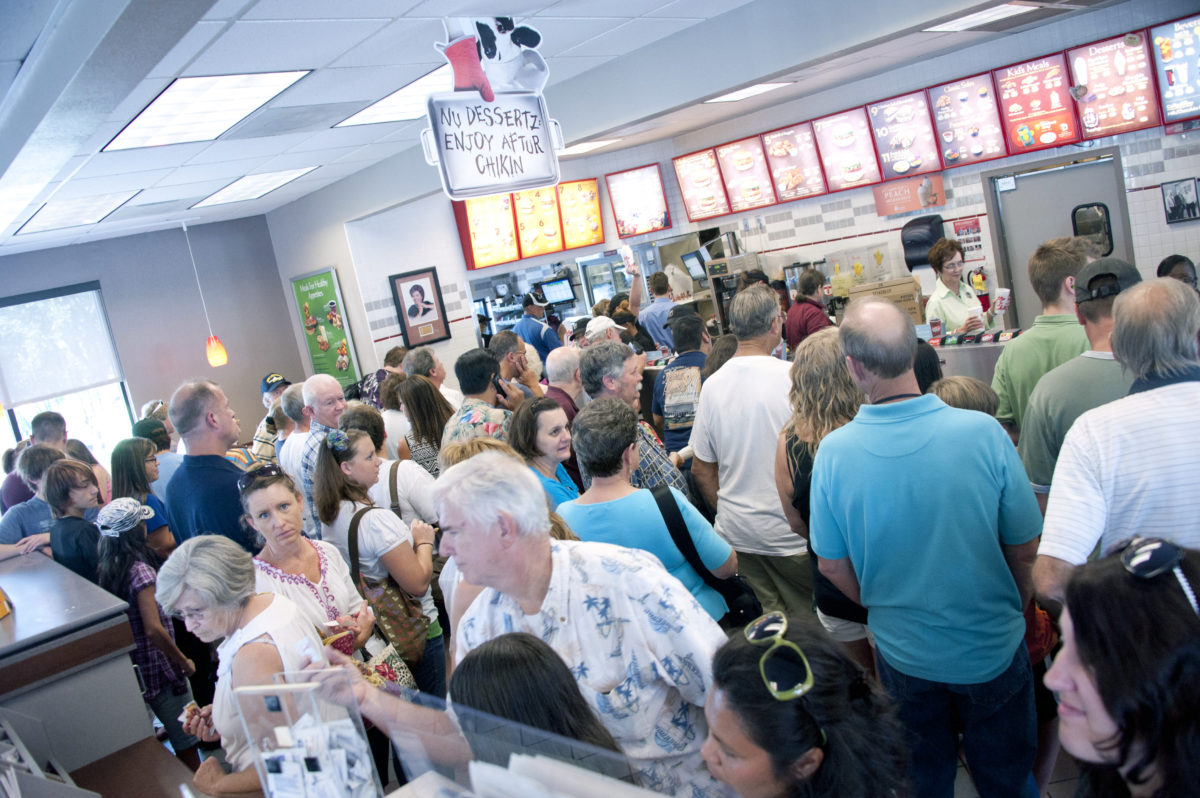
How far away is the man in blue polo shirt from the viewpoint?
2.03m

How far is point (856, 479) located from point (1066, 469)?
47 centimetres

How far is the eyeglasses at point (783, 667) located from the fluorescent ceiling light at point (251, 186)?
20.9ft

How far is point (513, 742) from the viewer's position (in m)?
1.05

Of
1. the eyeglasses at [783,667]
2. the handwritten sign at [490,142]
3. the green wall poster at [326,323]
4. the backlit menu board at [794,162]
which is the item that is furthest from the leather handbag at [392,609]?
the backlit menu board at [794,162]

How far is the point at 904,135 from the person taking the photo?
7.64 m

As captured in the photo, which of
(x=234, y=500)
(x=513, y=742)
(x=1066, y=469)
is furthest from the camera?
(x=234, y=500)

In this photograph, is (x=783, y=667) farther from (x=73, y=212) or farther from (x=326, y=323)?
(x=326, y=323)

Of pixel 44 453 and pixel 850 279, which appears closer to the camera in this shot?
pixel 44 453

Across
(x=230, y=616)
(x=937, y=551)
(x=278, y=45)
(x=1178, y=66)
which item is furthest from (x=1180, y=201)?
(x=230, y=616)

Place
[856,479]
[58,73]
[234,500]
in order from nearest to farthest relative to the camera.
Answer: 1. [856,479]
2. [58,73]
3. [234,500]

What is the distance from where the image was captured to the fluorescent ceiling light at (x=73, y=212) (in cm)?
609

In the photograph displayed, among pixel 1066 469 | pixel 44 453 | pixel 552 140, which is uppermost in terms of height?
pixel 552 140

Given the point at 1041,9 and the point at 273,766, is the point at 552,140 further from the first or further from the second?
the point at 273,766

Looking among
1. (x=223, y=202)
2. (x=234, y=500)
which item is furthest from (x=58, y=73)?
(x=223, y=202)
